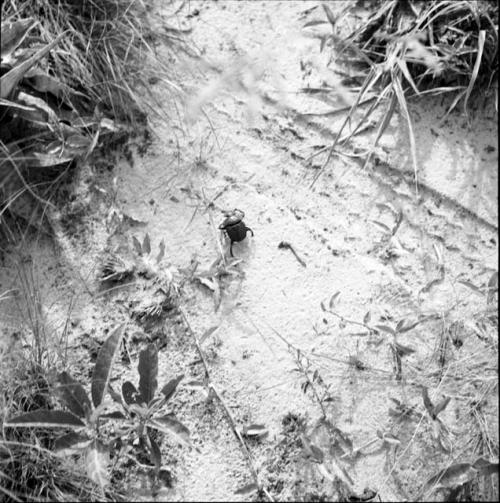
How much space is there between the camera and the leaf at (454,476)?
1.77m

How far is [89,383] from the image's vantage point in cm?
195

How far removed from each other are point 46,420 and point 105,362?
0.20 metres

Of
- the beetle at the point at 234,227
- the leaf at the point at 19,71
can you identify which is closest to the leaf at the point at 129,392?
the beetle at the point at 234,227

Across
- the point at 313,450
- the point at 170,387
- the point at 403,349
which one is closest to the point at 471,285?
the point at 403,349

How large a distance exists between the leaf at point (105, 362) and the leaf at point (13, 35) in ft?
3.08

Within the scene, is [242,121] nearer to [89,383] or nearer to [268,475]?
[89,383]

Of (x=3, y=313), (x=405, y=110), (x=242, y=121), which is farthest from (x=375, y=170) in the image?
(x=3, y=313)

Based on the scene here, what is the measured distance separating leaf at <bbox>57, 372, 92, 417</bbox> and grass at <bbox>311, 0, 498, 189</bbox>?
0.97 m

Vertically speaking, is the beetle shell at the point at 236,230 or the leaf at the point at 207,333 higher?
the beetle shell at the point at 236,230

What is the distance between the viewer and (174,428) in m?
1.78

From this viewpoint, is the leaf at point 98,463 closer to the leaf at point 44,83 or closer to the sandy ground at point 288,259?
the sandy ground at point 288,259

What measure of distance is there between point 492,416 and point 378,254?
0.55 metres

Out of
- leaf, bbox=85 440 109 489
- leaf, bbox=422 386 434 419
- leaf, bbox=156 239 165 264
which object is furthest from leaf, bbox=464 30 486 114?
leaf, bbox=85 440 109 489

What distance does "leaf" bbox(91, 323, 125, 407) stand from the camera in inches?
71.4
